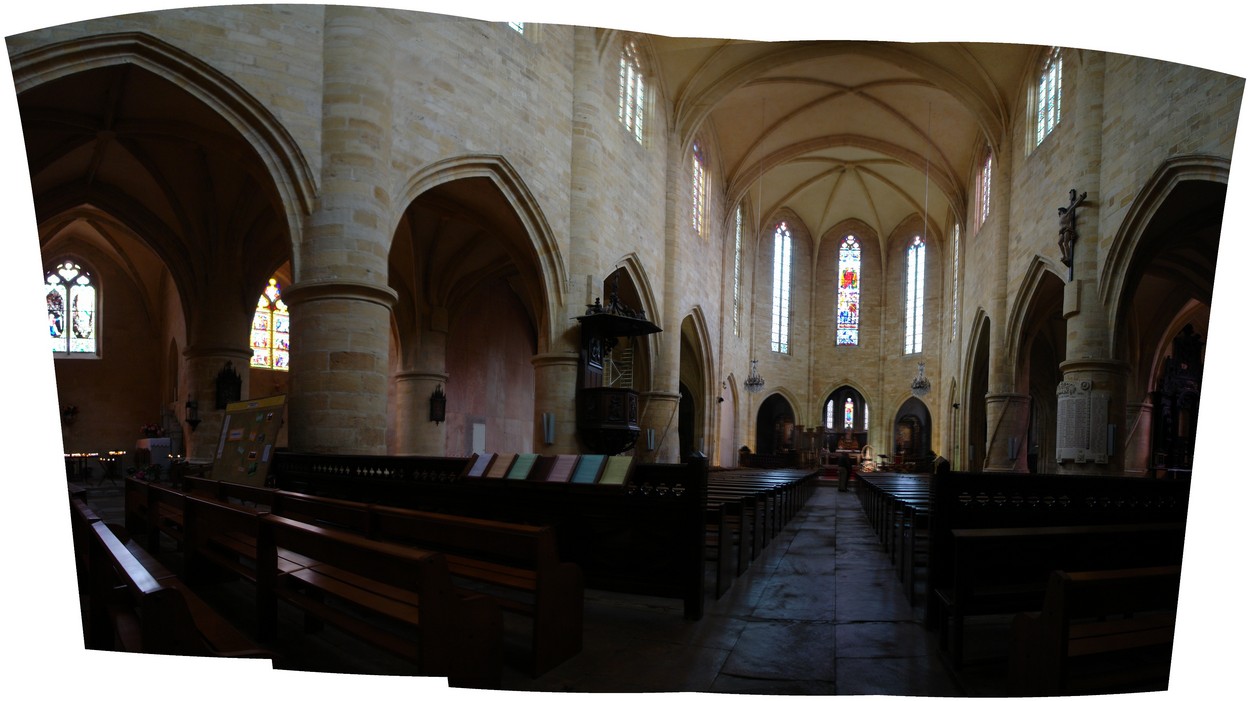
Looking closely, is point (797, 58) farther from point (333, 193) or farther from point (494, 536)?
point (494, 536)

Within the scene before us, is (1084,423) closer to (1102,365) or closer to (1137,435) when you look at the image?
(1102,365)

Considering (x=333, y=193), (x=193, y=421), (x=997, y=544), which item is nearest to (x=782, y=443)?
(x=193, y=421)

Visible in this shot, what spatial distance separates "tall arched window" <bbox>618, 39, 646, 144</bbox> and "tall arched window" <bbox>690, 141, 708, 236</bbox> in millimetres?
3753

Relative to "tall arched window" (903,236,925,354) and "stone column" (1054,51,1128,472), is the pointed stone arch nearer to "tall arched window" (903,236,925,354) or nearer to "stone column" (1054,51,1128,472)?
"stone column" (1054,51,1128,472)

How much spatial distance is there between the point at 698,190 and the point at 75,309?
567 inches

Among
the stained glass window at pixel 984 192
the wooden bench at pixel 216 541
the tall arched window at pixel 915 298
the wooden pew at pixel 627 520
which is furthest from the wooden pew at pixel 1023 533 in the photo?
the tall arched window at pixel 915 298

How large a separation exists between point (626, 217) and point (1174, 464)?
9.83 meters

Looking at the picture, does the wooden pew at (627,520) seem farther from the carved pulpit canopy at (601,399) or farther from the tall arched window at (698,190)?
the tall arched window at (698,190)

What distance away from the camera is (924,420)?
93.4 feet

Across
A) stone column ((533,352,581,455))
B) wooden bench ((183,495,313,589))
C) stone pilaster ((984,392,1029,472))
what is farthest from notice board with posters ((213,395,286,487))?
stone pilaster ((984,392,1029,472))

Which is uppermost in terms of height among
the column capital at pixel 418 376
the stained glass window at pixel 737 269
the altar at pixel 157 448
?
the stained glass window at pixel 737 269

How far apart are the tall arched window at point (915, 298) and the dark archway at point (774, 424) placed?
16.4 ft

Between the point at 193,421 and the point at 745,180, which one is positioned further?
the point at 745,180

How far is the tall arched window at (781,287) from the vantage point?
1115 inches
